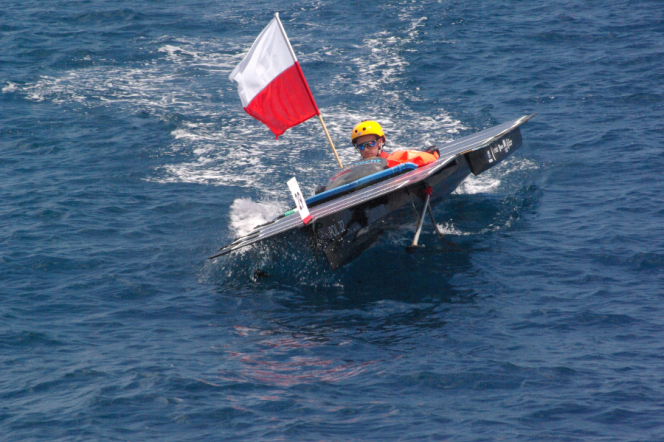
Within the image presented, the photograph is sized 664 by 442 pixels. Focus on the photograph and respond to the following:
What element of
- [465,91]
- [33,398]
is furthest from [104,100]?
[33,398]

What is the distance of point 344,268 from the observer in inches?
409

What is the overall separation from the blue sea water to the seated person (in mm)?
1484

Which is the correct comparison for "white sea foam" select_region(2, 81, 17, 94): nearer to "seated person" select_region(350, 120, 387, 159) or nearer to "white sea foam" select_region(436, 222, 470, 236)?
"seated person" select_region(350, 120, 387, 159)

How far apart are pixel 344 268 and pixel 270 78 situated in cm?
382

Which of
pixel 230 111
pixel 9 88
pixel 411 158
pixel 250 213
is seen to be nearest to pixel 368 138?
pixel 411 158

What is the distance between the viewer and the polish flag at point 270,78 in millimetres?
11906

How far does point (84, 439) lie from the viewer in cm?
621

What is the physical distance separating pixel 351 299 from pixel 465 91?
33.3 feet

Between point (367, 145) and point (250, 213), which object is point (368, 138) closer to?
point (367, 145)

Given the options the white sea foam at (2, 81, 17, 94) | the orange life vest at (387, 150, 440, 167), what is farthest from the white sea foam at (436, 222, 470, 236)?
the white sea foam at (2, 81, 17, 94)

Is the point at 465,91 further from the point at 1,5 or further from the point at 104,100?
the point at 1,5

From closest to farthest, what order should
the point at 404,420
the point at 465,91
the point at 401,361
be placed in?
the point at 404,420
the point at 401,361
the point at 465,91

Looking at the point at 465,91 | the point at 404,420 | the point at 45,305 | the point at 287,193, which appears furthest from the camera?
the point at 465,91

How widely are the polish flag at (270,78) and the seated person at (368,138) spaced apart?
89 cm
